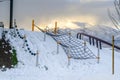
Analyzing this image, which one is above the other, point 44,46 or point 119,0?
point 119,0

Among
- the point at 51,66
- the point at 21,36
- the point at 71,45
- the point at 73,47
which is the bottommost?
the point at 51,66

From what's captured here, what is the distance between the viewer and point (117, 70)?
3028 centimetres

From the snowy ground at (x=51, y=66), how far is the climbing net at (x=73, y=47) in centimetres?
47

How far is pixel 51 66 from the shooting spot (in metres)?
29.8

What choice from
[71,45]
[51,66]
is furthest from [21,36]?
[51,66]

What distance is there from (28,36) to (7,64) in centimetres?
671

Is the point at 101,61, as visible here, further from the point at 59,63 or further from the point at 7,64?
the point at 7,64

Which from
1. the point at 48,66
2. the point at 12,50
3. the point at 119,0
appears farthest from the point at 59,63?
the point at 119,0

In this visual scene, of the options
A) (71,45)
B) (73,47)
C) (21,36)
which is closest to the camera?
(21,36)

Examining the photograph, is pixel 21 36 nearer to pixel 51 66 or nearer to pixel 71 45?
pixel 71 45

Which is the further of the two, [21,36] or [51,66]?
[21,36]

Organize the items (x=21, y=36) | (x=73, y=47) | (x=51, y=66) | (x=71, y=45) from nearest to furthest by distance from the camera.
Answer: (x=51, y=66) → (x=21, y=36) → (x=73, y=47) → (x=71, y=45)

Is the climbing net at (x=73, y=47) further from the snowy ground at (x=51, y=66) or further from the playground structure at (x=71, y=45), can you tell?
the snowy ground at (x=51, y=66)

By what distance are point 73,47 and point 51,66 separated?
5.35m
